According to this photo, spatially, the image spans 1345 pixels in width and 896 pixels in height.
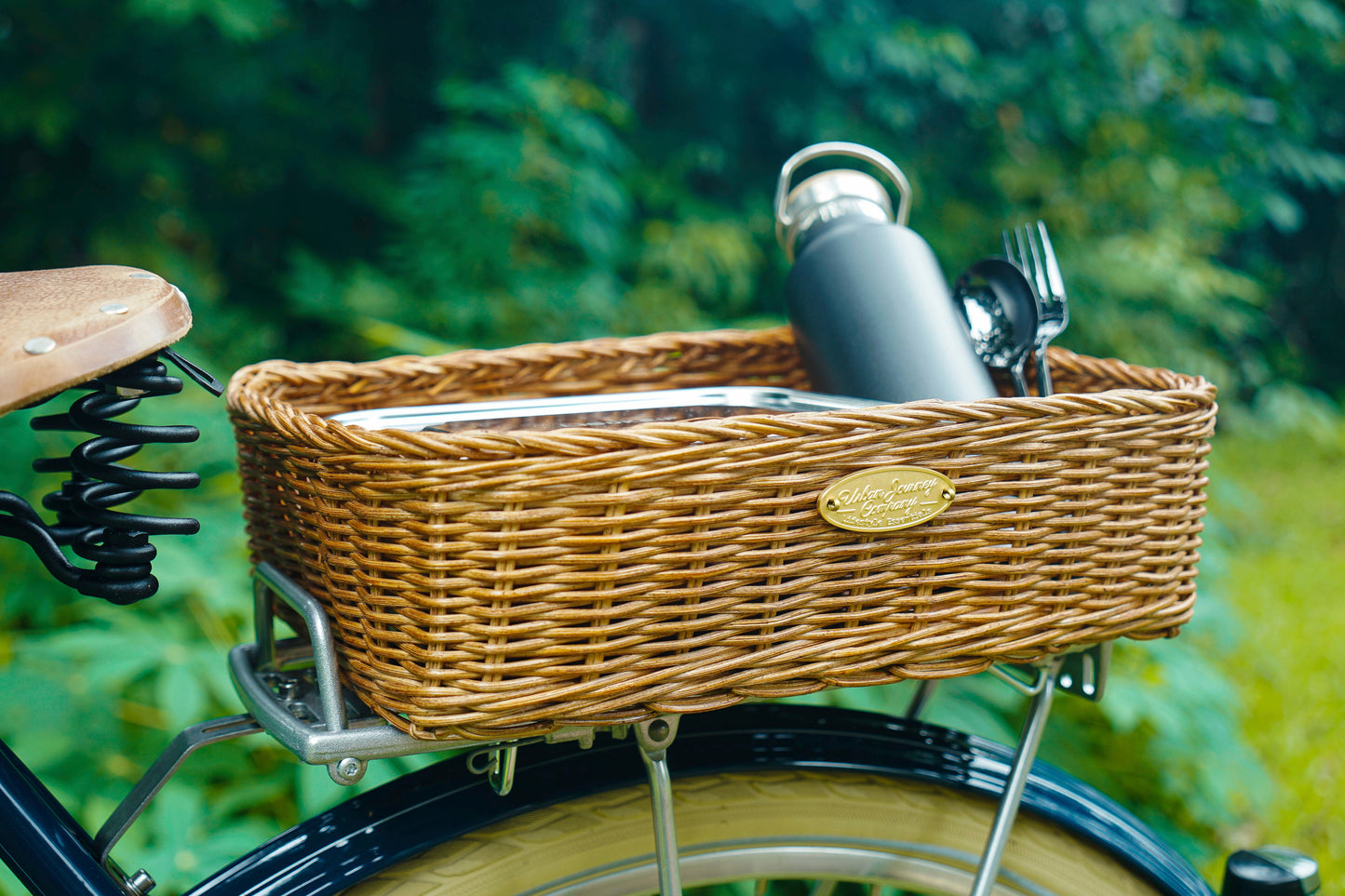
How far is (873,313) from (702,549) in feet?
1.05

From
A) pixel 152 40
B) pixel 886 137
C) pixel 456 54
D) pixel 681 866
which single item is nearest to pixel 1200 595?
pixel 681 866

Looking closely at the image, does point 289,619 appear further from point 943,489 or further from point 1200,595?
point 1200,595

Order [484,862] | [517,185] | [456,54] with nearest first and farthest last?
[484,862]
[517,185]
[456,54]

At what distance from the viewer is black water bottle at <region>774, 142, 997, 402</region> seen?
0.70m

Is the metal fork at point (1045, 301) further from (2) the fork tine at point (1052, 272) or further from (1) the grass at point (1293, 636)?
(1) the grass at point (1293, 636)

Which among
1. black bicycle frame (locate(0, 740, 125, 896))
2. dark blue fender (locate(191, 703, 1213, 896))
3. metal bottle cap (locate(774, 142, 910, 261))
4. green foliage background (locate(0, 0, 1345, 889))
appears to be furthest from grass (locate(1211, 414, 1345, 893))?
black bicycle frame (locate(0, 740, 125, 896))

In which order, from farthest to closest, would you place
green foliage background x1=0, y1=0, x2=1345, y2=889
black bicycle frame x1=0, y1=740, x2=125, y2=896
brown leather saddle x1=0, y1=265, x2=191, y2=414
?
1. green foliage background x1=0, y1=0, x2=1345, y2=889
2. black bicycle frame x1=0, y1=740, x2=125, y2=896
3. brown leather saddle x1=0, y1=265, x2=191, y2=414

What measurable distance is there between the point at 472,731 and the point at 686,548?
143 millimetres

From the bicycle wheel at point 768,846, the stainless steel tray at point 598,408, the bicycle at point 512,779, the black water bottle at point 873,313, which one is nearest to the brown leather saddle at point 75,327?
the bicycle at point 512,779

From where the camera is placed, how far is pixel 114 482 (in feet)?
1.57

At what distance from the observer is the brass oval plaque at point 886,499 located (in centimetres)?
49

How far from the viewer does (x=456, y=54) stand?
Result: 85.1 inches

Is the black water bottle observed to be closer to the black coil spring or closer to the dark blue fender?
the dark blue fender

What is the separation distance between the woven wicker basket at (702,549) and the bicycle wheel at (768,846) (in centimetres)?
17
